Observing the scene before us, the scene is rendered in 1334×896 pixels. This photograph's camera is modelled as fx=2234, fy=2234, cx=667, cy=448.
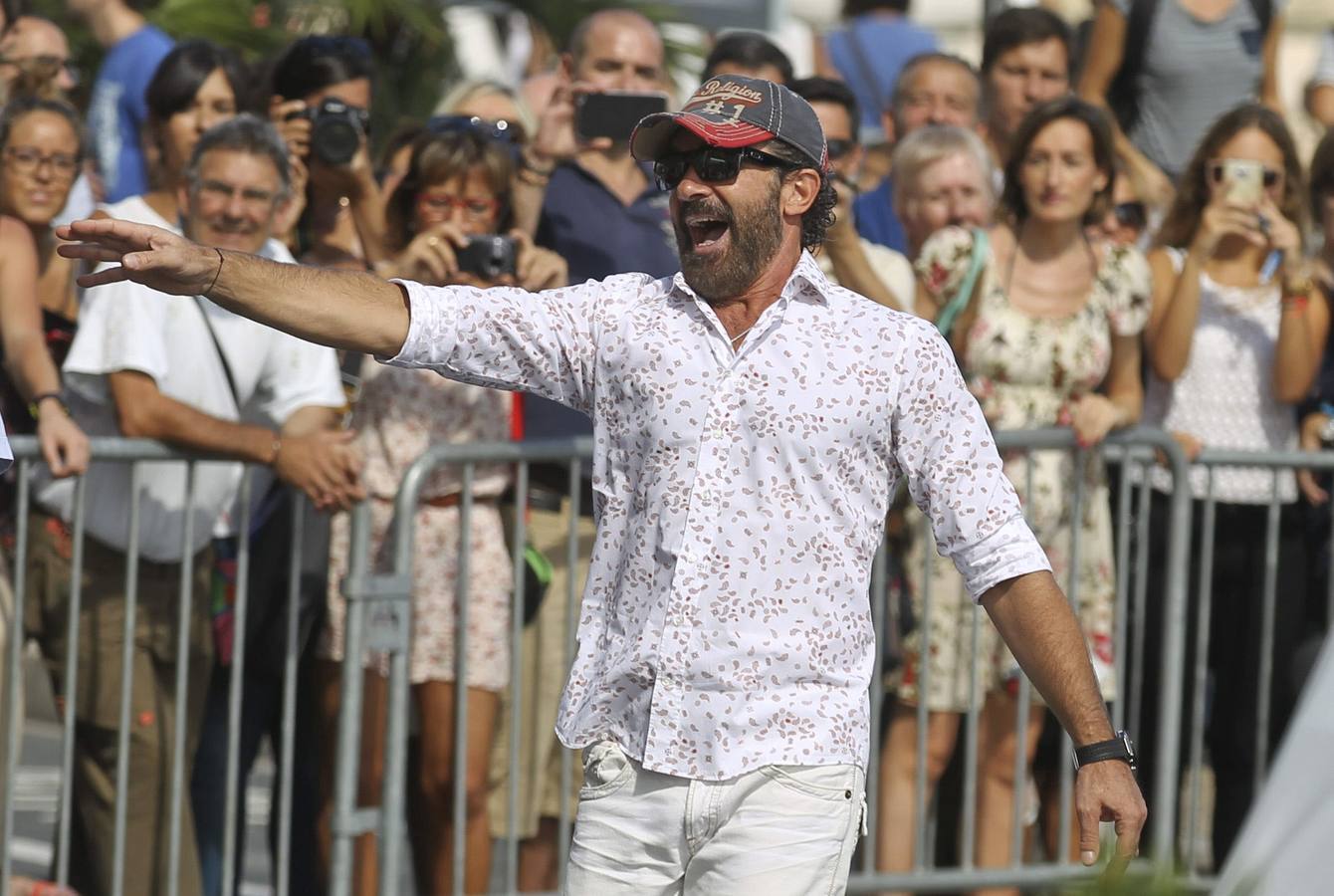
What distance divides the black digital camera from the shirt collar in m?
2.61

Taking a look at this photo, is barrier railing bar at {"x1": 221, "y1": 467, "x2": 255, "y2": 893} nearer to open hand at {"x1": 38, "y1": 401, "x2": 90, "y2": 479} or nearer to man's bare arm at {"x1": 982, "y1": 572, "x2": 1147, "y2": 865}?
open hand at {"x1": 38, "y1": 401, "x2": 90, "y2": 479}

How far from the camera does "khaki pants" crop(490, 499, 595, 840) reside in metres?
6.15

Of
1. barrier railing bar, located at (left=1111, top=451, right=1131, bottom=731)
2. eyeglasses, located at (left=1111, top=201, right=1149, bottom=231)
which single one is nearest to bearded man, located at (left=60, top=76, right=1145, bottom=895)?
barrier railing bar, located at (left=1111, top=451, right=1131, bottom=731)

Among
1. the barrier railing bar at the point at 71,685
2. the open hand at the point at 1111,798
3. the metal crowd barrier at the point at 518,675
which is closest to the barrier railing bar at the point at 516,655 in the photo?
the metal crowd barrier at the point at 518,675

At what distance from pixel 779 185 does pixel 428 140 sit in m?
2.36

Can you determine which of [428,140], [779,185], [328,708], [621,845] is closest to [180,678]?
[328,708]

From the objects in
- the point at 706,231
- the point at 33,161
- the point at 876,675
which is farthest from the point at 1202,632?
the point at 33,161

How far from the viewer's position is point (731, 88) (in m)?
4.05

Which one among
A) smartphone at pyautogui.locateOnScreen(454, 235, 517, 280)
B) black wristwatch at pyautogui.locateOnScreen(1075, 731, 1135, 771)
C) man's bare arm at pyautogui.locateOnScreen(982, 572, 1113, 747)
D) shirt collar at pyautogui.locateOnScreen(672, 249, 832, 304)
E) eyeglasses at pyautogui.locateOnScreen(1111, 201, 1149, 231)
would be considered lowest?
black wristwatch at pyautogui.locateOnScreen(1075, 731, 1135, 771)

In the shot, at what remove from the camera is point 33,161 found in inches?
237

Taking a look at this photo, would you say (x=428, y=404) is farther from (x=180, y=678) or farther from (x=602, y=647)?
(x=602, y=647)

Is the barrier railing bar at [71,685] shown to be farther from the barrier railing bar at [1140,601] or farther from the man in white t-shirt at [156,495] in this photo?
the barrier railing bar at [1140,601]

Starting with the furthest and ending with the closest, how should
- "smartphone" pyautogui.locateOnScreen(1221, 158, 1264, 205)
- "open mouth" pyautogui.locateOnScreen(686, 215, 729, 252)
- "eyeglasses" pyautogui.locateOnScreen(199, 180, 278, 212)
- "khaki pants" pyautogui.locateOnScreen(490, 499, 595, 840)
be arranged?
"smartphone" pyautogui.locateOnScreen(1221, 158, 1264, 205)
"khaki pants" pyautogui.locateOnScreen(490, 499, 595, 840)
"eyeglasses" pyautogui.locateOnScreen(199, 180, 278, 212)
"open mouth" pyautogui.locateOnScreen(686, 215, 729, 252)

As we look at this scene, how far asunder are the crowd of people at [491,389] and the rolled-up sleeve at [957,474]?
165 cm
